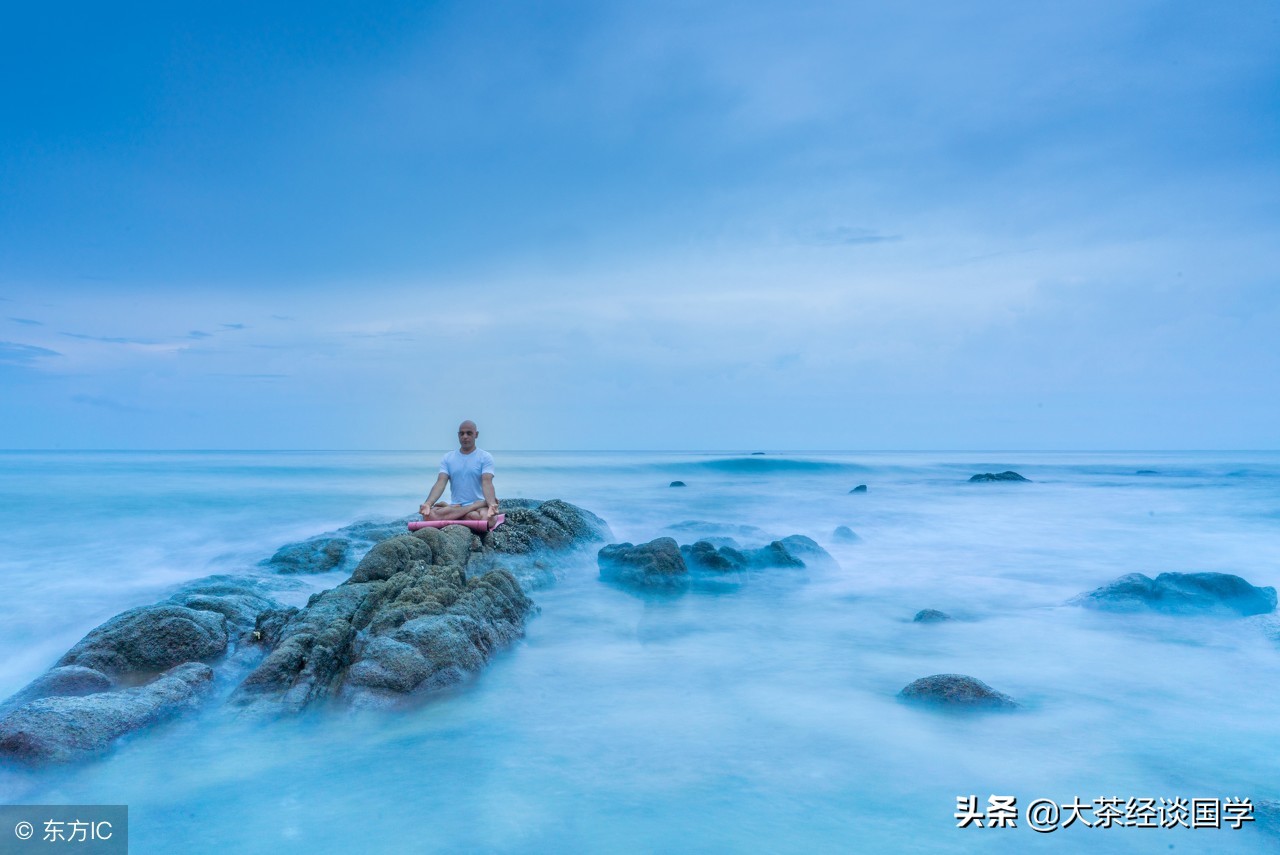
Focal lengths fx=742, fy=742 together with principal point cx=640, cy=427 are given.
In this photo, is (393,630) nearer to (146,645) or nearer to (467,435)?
(146,645)

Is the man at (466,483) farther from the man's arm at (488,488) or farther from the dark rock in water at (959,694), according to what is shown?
the dark rock in water at (959,694)

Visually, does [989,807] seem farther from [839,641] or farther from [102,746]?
[102,746]

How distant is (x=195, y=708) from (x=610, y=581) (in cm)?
656

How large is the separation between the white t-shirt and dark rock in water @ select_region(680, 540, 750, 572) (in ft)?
12.7

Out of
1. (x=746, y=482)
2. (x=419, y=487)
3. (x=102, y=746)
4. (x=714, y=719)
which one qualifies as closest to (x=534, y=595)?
(x=714, y=719)

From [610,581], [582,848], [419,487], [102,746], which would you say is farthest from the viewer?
[419,487]

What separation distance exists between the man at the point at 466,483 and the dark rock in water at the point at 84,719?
4.36 metres

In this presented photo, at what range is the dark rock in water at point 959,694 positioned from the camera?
6.44 m

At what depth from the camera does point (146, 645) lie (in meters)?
6.78

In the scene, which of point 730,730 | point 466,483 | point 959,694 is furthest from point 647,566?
point 959,694

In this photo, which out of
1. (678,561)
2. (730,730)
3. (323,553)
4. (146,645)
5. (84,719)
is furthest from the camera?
(323,553)

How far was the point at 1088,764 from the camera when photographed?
555cm

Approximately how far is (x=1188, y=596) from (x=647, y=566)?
298 inches

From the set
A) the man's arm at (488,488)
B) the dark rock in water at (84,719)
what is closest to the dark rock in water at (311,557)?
the man's arm at (488,488)
